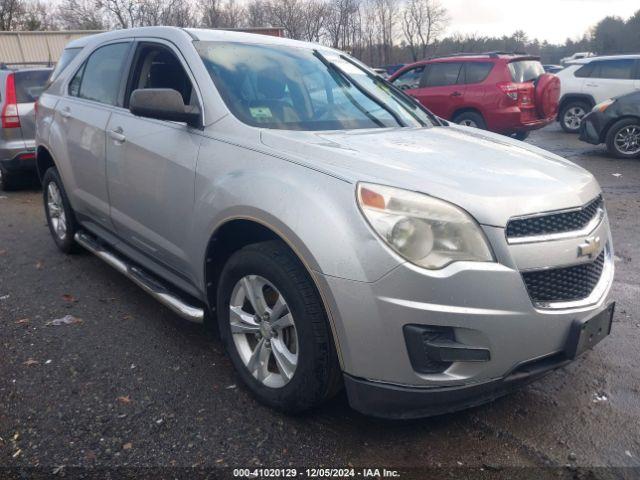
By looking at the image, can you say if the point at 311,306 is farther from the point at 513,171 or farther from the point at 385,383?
the point at 513,171

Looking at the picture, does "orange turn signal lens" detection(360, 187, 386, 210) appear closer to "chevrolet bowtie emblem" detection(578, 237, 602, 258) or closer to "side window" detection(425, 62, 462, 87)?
"chevrolet bowtie emblem" detection(578, 237, 602, 258)

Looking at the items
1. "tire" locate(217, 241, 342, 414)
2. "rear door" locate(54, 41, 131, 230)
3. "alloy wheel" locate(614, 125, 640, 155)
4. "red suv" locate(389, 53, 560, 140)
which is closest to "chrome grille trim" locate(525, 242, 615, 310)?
"tire" locate(217, 241, 342, 414)

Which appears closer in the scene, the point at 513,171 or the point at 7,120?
the point at 513,171

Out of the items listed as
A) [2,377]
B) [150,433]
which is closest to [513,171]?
[150,433]

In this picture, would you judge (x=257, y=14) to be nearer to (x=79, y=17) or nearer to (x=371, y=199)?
(x=79, y=17)

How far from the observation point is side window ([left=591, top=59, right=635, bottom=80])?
42.1 feet

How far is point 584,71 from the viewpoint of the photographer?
13516 millimetres

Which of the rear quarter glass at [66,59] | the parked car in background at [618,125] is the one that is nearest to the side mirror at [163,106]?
the rear quarter glass at [66,59]

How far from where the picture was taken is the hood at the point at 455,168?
7.35 feet

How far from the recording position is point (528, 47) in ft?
204

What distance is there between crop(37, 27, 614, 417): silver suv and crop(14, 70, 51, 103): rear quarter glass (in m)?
4.76

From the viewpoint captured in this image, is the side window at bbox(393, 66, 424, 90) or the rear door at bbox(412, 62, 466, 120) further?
the side window at bbox(393, 66, 424, 90)

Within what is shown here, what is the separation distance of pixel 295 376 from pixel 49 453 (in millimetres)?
1090

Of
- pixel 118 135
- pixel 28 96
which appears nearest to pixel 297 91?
pixel 118 135
